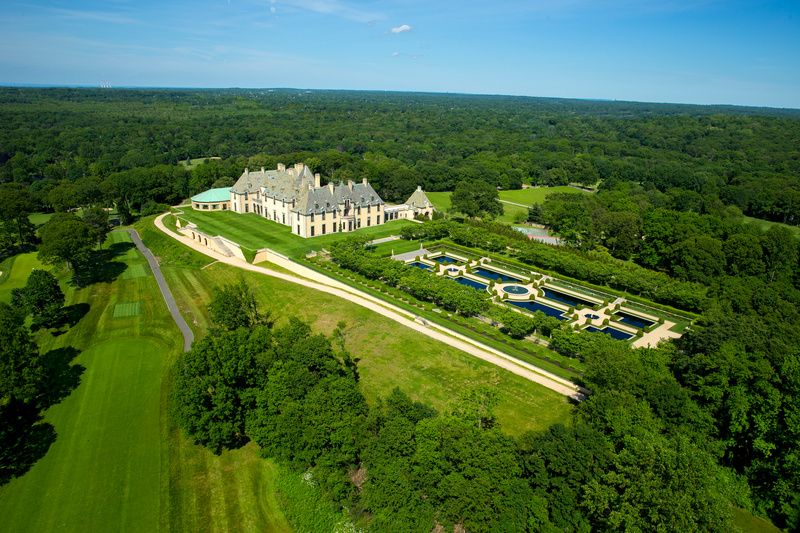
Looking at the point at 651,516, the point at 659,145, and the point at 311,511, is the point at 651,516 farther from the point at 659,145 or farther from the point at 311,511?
the point at 659,145

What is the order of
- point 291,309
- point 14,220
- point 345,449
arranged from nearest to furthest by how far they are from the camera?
point 345,449
point 291,309
point 14,220

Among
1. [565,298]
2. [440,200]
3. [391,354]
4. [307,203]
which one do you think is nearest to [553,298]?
[565,298]

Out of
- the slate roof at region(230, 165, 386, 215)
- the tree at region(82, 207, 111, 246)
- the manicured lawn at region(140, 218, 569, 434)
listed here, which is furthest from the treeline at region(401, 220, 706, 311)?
the tree at region(82, 207, 111, 246)

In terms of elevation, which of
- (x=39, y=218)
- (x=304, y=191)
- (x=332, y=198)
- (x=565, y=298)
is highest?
(x=304, y=191)

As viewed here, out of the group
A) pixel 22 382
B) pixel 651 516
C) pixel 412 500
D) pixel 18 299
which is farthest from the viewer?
pixel 18 299

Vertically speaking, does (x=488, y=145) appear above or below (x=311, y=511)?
above

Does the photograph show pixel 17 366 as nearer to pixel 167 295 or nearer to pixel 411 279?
pixel 167 295

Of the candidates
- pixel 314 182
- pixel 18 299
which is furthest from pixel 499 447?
pixel 314 182
